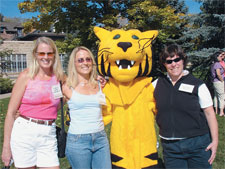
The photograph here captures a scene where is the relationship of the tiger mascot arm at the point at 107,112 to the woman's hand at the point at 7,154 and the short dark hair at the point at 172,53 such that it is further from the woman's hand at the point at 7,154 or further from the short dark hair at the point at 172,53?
the woman's hand at the point at 7,154

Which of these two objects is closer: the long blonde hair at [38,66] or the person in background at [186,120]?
the person in background at [186,120]

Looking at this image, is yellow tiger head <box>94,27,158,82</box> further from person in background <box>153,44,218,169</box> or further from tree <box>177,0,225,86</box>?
tree <box>177,0,225,86</box>

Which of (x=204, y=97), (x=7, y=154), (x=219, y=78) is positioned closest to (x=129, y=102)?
(x=204, y=97)

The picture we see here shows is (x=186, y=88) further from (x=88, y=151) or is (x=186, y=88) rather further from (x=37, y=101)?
(x=37, y=101)

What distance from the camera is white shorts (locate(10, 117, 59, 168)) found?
7.48ft

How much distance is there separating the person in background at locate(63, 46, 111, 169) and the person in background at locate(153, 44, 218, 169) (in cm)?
71

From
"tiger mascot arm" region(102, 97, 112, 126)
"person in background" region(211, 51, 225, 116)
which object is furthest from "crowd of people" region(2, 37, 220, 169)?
"person in background" region(211, 51, 225, 116)

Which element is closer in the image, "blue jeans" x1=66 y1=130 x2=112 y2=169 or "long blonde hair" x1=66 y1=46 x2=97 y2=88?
"blue jeans" x1=66 y1=130 x2=112 y2=169

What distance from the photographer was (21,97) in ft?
7.73

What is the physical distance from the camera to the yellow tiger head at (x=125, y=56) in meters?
2.62

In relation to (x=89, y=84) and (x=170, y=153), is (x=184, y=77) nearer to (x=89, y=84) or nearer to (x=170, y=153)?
(x=170, y=153)

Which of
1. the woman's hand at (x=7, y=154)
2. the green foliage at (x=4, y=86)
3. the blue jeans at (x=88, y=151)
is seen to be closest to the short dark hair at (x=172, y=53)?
the blue jeans at (x=88, y=151)

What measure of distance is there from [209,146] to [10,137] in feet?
7.02

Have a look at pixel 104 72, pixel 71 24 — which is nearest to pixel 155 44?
pixel 71 24
